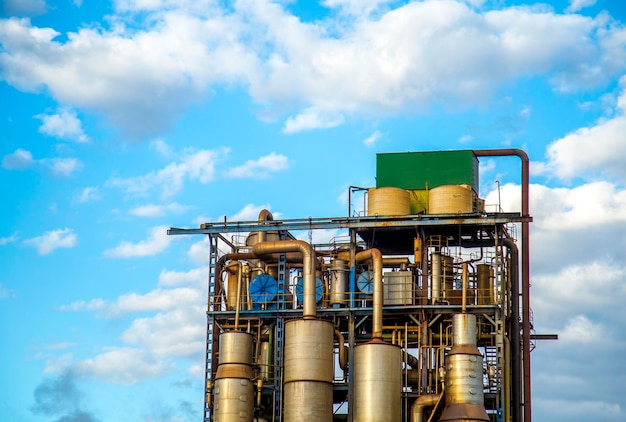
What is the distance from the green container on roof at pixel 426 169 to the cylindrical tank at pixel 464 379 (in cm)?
1212

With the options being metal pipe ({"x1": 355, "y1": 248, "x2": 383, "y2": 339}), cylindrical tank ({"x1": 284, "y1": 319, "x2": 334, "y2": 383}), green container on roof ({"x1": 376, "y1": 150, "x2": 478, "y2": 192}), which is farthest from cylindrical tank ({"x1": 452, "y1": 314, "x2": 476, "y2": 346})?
green container on roof ({"x1": 376, "y1": 150, "x2": 478, "y2": 192})

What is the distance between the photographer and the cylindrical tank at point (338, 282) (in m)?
76.9

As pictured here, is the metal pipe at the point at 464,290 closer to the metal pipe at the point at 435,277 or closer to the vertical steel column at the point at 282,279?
the metal pipe at the point at 435,277

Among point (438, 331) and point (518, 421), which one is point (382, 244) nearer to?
point (438, 331)

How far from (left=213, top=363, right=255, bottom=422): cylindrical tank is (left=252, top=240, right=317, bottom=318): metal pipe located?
5.30 meters

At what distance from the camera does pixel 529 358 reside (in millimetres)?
78125

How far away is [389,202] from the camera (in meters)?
78.8

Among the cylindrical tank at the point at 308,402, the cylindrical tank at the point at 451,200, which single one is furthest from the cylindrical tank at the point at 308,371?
the cylindrical tank at the point at 451,200

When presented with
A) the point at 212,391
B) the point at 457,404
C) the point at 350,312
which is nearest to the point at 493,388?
the point at 457,404

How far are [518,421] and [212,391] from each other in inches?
759

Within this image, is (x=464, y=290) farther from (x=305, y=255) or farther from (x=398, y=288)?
(x=305, y=255)

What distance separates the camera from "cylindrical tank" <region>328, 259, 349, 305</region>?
76875 millimetres

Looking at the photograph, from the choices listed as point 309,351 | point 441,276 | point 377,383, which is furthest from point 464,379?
point 309,351

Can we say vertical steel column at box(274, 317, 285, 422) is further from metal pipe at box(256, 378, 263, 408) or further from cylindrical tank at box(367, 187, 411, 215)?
cylindrical tank at box(367, 187, 411, 215)
